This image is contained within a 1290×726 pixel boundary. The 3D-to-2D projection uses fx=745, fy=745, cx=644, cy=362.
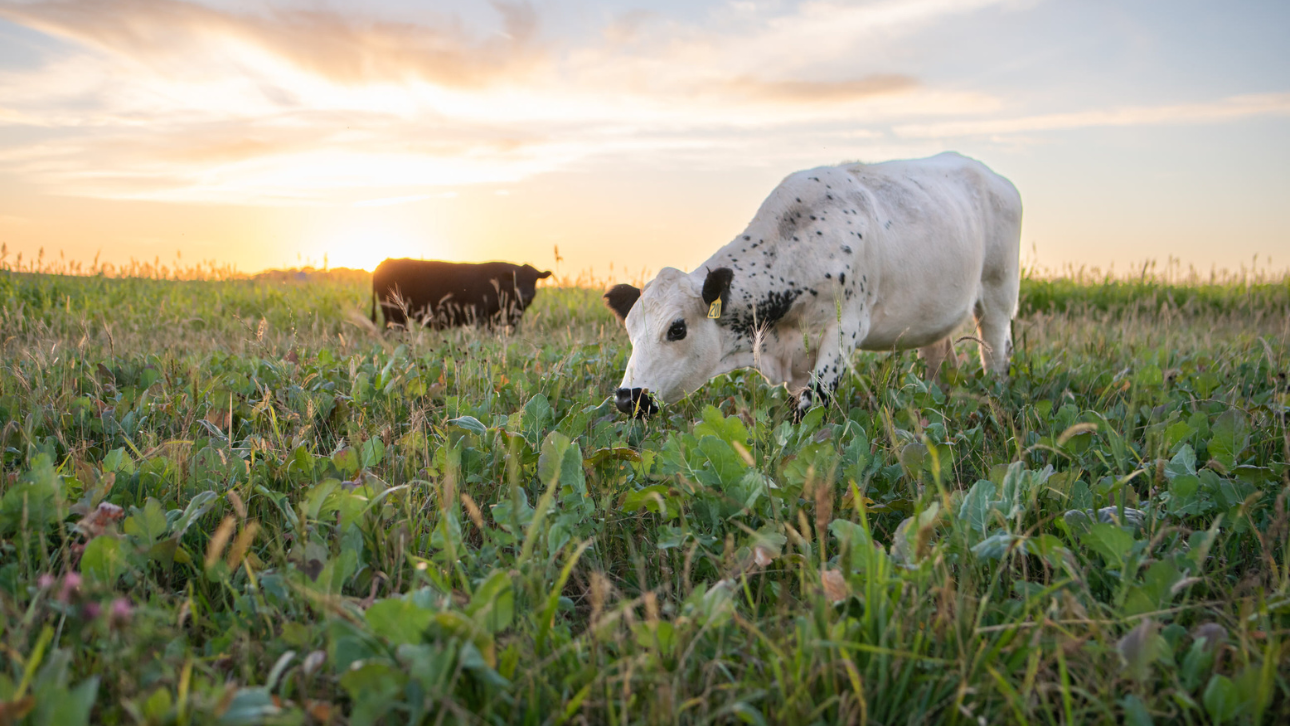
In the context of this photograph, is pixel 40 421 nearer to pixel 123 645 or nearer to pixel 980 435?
pixel 123 645

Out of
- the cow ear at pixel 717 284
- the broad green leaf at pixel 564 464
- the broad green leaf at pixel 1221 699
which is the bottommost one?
the broad green leaf at pixel 1221 699

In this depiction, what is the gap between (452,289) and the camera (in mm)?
10773

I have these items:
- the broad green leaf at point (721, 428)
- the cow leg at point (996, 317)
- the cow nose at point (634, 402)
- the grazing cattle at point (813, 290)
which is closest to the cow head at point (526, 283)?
the grazing cattle at point (813, 290)

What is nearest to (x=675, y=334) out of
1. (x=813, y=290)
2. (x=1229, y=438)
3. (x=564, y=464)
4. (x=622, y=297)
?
(x=622, y=297)

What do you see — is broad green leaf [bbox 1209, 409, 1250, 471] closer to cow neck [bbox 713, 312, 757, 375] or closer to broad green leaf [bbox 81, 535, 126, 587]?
cow neck [bbox 713, 312, 757, 375]

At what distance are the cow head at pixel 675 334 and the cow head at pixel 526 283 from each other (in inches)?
250

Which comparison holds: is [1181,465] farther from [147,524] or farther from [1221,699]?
[147,524]

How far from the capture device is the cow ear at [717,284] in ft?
14.1

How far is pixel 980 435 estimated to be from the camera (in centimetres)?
320

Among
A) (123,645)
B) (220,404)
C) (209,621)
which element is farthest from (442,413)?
(123,645)

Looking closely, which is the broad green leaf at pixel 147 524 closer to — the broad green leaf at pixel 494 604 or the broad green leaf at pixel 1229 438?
the broad green leaf at pixel 494 604

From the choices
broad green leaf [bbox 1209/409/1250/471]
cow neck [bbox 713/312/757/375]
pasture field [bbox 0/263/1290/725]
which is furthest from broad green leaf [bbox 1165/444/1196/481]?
cow neck [bbox 713/312/757/375]

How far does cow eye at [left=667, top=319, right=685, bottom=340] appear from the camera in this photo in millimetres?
4420

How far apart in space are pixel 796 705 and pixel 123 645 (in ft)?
4.27
